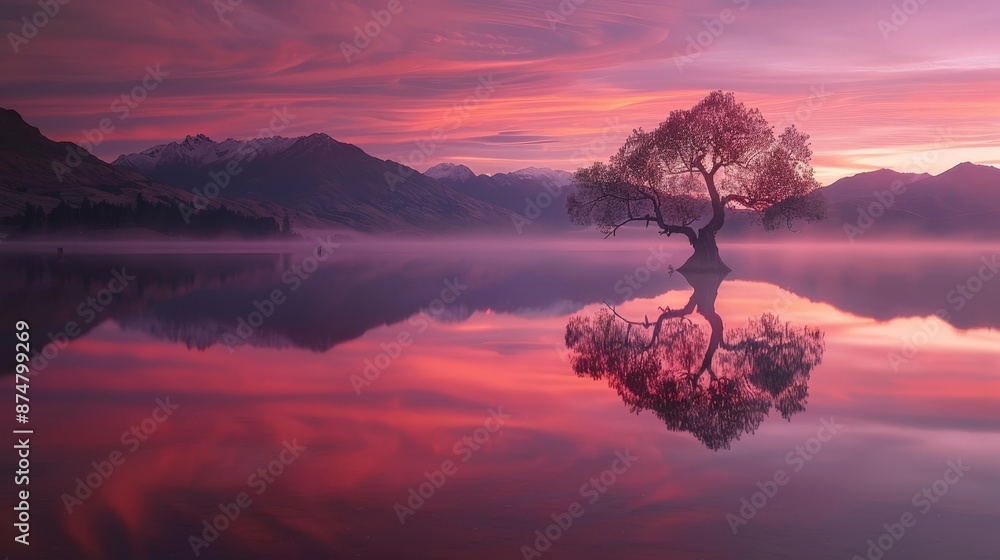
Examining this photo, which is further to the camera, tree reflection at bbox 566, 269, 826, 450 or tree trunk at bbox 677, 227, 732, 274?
tree trunk at bbox 677, 227, 732, 274

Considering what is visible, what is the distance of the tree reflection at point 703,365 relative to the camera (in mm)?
14148

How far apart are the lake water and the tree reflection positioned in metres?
0.09

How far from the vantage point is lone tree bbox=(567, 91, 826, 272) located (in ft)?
200

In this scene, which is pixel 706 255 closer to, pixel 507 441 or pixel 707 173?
pixel 707 173

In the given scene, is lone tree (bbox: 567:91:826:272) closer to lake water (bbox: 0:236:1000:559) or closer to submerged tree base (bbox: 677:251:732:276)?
submerged tree base (bbox: 677:251:732:276)

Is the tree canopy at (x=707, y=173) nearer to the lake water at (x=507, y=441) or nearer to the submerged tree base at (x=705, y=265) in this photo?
the submerged tree base at (x=705, y=265)

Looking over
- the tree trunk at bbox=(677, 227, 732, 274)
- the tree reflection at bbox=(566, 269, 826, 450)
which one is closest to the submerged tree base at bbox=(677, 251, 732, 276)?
the tree trunk at bbox=(677, 227, 732, 274)

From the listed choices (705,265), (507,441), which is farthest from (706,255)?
(507,441)

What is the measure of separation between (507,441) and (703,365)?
A: 7.98 metres

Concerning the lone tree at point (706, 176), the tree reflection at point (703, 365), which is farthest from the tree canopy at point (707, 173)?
the tree reflection at point (703, 365)

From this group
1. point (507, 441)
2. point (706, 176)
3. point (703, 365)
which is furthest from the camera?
point (706, 176)

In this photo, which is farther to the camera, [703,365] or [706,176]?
[706,176]

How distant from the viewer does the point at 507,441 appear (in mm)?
12422

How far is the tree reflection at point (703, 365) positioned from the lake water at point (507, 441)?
0.09 metres
